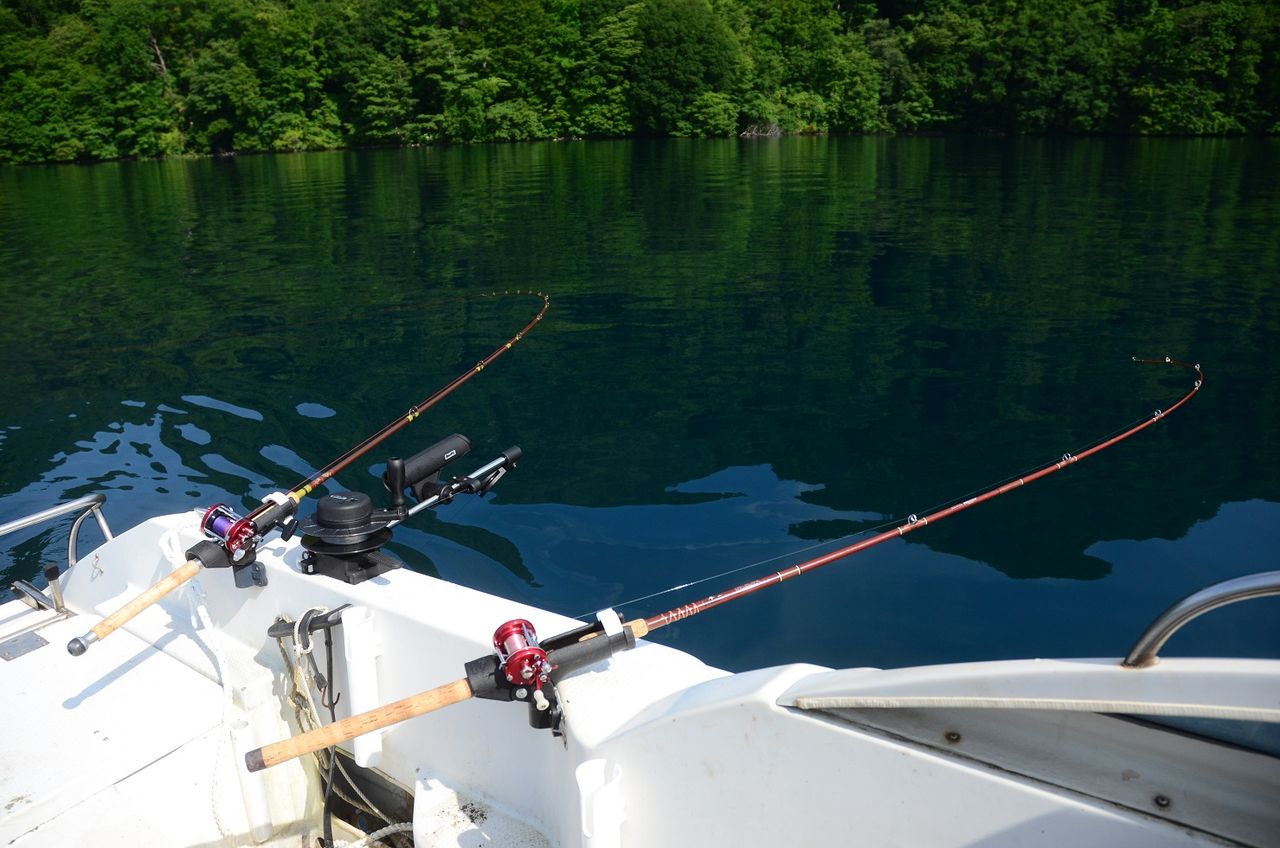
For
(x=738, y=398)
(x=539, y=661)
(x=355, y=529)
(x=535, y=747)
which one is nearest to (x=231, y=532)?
(x=355, y=529)

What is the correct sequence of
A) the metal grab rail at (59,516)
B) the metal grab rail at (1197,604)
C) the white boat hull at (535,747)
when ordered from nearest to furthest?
the metal grab rail at (1197,604)
the white boat hull at (535,747)
the metal grab rail at (59,516)

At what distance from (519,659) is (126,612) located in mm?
1385

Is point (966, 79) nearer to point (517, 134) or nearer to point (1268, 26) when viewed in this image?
point (1268, 26)

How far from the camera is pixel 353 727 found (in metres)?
2.50

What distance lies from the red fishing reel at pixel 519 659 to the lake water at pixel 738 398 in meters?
0.48

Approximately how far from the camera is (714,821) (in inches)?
94.1

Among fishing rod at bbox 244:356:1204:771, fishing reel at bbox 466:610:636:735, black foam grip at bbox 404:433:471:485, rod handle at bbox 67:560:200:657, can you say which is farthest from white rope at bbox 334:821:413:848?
black foam grip at bbox 404:433:471:485

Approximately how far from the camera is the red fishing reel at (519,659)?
256 centimetres

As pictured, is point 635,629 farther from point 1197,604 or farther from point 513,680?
point 1197,604

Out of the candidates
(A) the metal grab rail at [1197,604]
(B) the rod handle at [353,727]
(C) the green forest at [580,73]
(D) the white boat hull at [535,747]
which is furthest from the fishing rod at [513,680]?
(C) the green forest at [580,73]

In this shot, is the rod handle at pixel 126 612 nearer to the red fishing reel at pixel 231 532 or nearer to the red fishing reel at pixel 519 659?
the red fishing reel at pixel 231 532

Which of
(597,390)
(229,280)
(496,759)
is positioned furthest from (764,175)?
(496,759)

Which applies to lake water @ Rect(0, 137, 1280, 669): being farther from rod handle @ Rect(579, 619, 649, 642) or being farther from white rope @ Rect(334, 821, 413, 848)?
white rope @ Rect(334, 821, 413, 848)

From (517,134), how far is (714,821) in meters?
54.4
